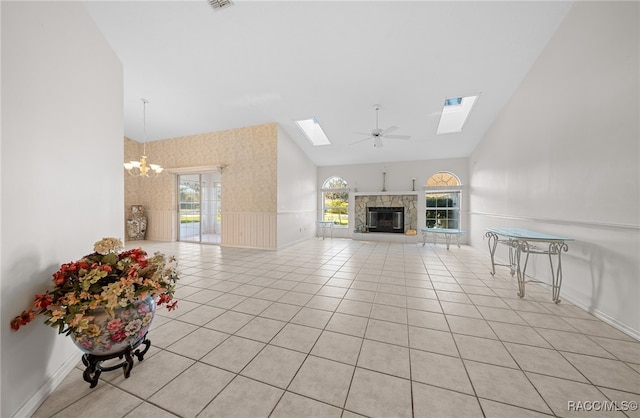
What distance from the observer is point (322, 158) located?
7234mm

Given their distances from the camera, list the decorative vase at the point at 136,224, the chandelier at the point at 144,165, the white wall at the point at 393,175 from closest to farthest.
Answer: the chandelier at the point at 144,165
the decorative vase at the point at 136,224
the white wall at the point at 393,175

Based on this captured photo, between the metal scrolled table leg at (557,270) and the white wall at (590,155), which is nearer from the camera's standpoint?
the white wall at (590,155)

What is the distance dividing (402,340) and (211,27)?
419cm

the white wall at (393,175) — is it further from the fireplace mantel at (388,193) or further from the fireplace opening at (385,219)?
the fireplace opening at (385,219)

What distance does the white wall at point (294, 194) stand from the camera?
214 inches

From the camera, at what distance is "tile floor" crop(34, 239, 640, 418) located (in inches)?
45.9

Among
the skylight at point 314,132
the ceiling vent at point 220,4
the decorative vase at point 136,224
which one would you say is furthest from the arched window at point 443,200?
the decorative vase at point 136,224

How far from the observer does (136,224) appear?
21.1 feet

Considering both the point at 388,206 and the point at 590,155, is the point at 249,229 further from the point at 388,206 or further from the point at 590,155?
the point at 590,155

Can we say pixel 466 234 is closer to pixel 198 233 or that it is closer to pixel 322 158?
pixel 322 158

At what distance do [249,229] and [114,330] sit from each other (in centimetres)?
435

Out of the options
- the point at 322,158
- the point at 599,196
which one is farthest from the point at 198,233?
the point at 599,196

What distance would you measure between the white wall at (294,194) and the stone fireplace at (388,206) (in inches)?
64.2

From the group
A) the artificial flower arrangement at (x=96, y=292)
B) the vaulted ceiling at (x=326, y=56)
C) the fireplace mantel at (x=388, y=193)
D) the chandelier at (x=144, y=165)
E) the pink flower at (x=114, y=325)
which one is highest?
the vaulted ceiling at (x=326, y=56)
